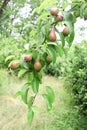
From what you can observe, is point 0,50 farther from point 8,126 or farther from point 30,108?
point 30,108

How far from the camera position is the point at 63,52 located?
931 mm

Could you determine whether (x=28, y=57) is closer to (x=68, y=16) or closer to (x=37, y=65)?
(x=37, y=65)

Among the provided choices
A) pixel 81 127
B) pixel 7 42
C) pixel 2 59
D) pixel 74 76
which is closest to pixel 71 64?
pixel 74 76

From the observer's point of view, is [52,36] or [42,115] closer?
[52,36]

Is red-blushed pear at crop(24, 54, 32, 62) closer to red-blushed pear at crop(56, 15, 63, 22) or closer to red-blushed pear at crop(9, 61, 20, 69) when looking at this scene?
red-blushed pear at crop(9, 61, 20, 69)

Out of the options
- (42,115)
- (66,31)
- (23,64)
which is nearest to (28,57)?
(23,64)

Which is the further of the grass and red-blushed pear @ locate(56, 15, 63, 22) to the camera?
the grass

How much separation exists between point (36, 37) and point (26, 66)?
0.14m

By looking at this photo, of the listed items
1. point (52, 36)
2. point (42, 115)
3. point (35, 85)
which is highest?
point (52, 36)

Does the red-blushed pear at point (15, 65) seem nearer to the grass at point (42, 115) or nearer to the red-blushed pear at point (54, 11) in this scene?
the red-blushed pear at point (54, 11)

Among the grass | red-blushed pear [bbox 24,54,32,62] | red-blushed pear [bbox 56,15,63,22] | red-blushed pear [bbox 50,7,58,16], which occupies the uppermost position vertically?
red-blushed pear [bbox 50,7,58,16]

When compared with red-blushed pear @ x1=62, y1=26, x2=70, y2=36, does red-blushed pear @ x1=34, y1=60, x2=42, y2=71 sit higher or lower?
lower

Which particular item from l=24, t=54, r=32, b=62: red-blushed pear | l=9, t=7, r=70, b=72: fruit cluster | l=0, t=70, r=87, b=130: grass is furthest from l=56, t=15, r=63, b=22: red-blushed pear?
l=0, t=70, r=87, b=130: grass

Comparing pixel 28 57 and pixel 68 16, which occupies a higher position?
pixel 68 16
